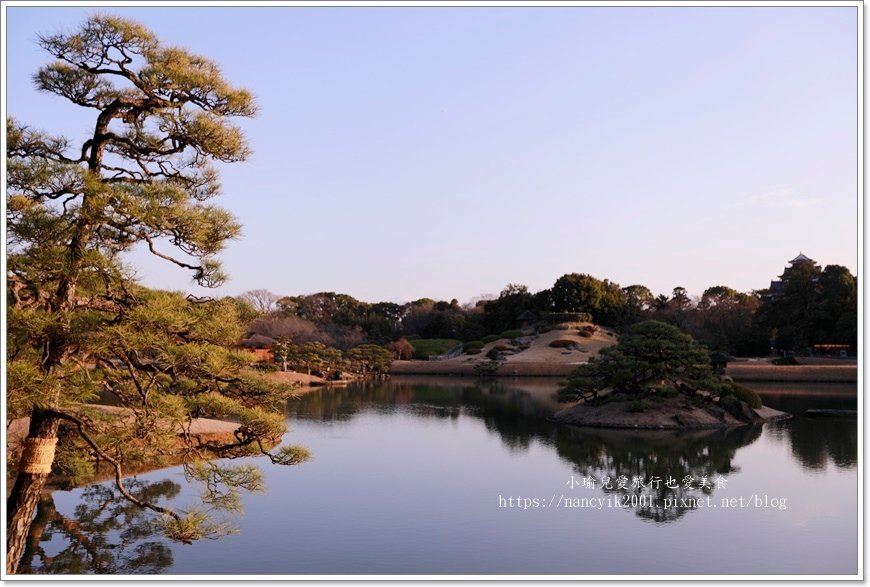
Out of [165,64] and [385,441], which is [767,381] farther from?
[165,64]

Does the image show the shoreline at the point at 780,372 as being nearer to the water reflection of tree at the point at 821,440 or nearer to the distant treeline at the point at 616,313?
the distant treeline at the point at 616,313

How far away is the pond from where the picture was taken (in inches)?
352

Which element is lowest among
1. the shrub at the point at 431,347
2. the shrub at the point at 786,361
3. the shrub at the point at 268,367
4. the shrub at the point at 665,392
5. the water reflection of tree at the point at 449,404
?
the water reflection of tree at the point at 449,404

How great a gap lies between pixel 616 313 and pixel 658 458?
42.9 m

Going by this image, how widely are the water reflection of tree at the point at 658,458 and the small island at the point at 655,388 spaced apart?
2.35ft

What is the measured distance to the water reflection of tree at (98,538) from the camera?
336 inches

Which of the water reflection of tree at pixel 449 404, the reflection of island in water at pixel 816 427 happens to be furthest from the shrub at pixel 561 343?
the reflection of island in water at pixel 816 427

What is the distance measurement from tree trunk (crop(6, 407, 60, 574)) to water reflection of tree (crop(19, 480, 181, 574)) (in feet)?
6.42

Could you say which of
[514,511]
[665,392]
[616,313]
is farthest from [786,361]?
[514,511]

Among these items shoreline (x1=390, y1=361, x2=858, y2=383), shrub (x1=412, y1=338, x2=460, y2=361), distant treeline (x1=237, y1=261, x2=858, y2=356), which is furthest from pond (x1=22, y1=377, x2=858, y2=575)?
shrub (x1=412, y1=338, x2=460, y2=361)

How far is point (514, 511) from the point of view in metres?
11.4

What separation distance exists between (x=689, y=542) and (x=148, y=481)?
8639 millimetres

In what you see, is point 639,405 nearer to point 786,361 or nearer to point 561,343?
point 786,361

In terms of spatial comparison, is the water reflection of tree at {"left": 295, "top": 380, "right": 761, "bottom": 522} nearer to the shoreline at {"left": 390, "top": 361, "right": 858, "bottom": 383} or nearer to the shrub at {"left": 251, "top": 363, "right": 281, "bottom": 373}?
the shrub at {"left": 251, "top": 363, "right": 281, "bottom": 373}
